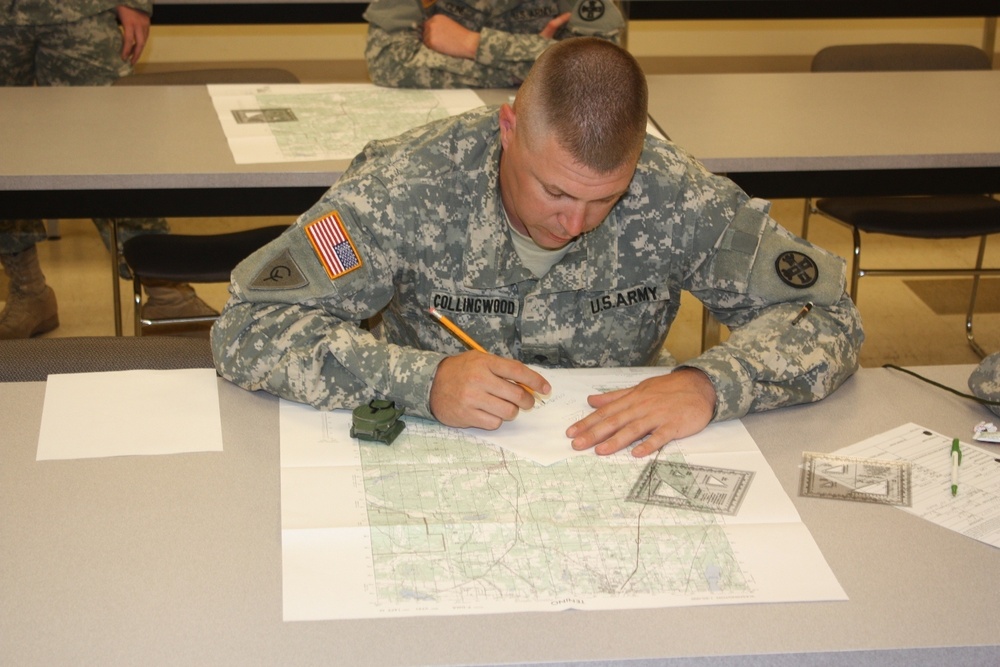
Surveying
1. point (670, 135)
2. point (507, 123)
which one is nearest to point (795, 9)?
point (670, 135)

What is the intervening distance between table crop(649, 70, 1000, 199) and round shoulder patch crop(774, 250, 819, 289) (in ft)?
2.67

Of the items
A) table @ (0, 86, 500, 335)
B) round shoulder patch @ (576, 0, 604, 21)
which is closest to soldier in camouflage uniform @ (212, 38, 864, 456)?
table @ (0, 86, 500, 335)

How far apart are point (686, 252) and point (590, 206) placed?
32 centimetres

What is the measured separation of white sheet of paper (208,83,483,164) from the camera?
2693 mm

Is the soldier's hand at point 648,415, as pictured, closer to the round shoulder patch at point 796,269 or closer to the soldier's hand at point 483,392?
the soldier's hand at point 483,392

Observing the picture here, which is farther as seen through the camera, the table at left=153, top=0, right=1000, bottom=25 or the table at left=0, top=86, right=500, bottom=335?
the table at left=153, top=0, right=1000, bottom=25

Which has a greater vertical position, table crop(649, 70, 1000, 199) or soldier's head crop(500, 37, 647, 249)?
soldier's head crop(500, 37, 647, 249)

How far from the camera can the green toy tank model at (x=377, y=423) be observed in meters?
1.56

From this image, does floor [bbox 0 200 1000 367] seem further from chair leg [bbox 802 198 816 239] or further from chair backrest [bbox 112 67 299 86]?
chair backrest [bbox 112 67 299 86]

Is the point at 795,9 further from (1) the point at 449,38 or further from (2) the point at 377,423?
(2) the point at 377,423

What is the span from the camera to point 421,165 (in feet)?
6.22

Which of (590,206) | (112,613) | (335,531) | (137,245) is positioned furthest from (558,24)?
(112,613)

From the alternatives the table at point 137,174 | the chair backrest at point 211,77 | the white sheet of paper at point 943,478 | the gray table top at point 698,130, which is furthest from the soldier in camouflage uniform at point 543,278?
the chair backrest at point 211,77

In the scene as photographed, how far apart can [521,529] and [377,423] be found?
0.28 m
